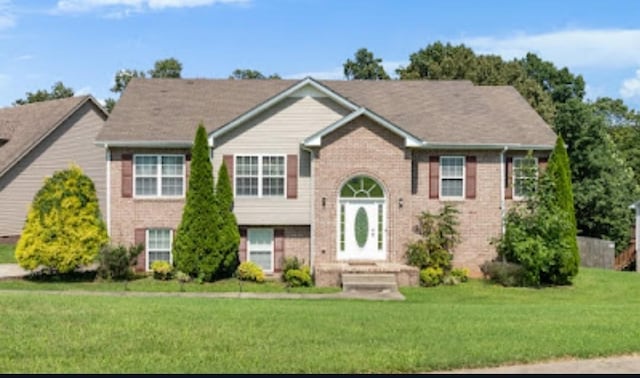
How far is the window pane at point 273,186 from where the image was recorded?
25.2 meters

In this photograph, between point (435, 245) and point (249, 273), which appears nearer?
point (249, 273)

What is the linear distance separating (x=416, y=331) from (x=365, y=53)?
2060 inches

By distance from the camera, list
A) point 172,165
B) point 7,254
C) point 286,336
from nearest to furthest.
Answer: point 286,336, point 172,165, point 7,254

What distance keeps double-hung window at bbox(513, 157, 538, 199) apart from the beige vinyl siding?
270 inches

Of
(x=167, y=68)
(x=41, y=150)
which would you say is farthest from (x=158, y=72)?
(x=41, y=150)

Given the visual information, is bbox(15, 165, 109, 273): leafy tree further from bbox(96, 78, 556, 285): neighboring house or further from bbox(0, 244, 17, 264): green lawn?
bbox(0, 244, 17, 264): green lawn

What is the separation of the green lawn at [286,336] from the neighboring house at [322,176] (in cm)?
840

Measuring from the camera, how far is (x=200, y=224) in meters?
23.5

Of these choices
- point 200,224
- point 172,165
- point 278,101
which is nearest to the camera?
point 200,224

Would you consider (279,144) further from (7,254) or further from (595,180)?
(595,180)

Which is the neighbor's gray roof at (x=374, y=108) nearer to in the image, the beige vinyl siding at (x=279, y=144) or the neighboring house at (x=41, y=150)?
the beige vinyl siding at (x=279, y=144)

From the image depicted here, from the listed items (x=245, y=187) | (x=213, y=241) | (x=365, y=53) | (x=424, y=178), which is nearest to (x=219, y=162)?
(x=245, y=187)

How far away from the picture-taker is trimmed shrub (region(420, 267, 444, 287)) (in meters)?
23.2

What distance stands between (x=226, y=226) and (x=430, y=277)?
6.77 m
